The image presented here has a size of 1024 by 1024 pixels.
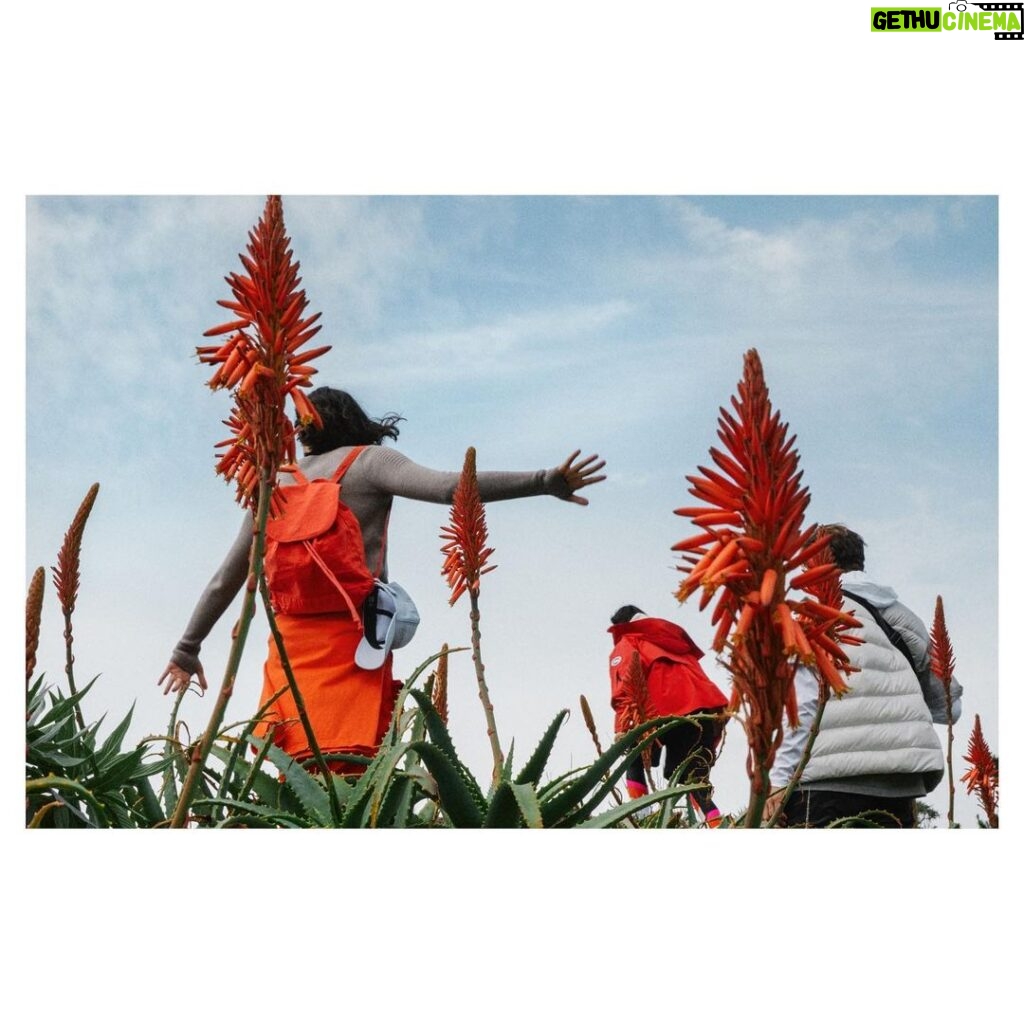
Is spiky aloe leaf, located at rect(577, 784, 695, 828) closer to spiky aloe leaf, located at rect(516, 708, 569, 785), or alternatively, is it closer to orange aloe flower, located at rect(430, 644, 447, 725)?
spiky aloe leaf, located at rect(516, 708, 569, 785)

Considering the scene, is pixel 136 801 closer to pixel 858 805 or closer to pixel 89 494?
pixel 89 494

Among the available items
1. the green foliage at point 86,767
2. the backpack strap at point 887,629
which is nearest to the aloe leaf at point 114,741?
the green foliage at point 86,767

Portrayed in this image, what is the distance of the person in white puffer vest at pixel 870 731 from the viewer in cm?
446

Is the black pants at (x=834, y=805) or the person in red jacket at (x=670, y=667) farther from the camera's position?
the person in red jacket at (x=670, y=667)

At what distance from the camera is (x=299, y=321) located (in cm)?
189

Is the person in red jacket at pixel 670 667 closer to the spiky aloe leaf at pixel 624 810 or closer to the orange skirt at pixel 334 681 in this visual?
the orange skirt at pixel 334 681

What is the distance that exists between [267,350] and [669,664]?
13.5 ft

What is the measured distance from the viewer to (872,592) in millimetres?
4637

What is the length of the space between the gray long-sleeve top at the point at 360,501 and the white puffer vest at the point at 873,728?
1.78 meters

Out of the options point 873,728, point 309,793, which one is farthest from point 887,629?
point 309,793

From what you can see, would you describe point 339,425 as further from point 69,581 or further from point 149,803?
point 149,803

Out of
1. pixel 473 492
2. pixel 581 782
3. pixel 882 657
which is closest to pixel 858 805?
pixel 882 657

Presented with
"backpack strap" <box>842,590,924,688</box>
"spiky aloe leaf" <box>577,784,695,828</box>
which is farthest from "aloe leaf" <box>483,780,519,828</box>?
"backpack strap" <box>842,590,924,688</box>

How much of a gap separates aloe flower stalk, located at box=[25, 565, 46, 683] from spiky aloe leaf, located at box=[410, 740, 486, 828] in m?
1.08
